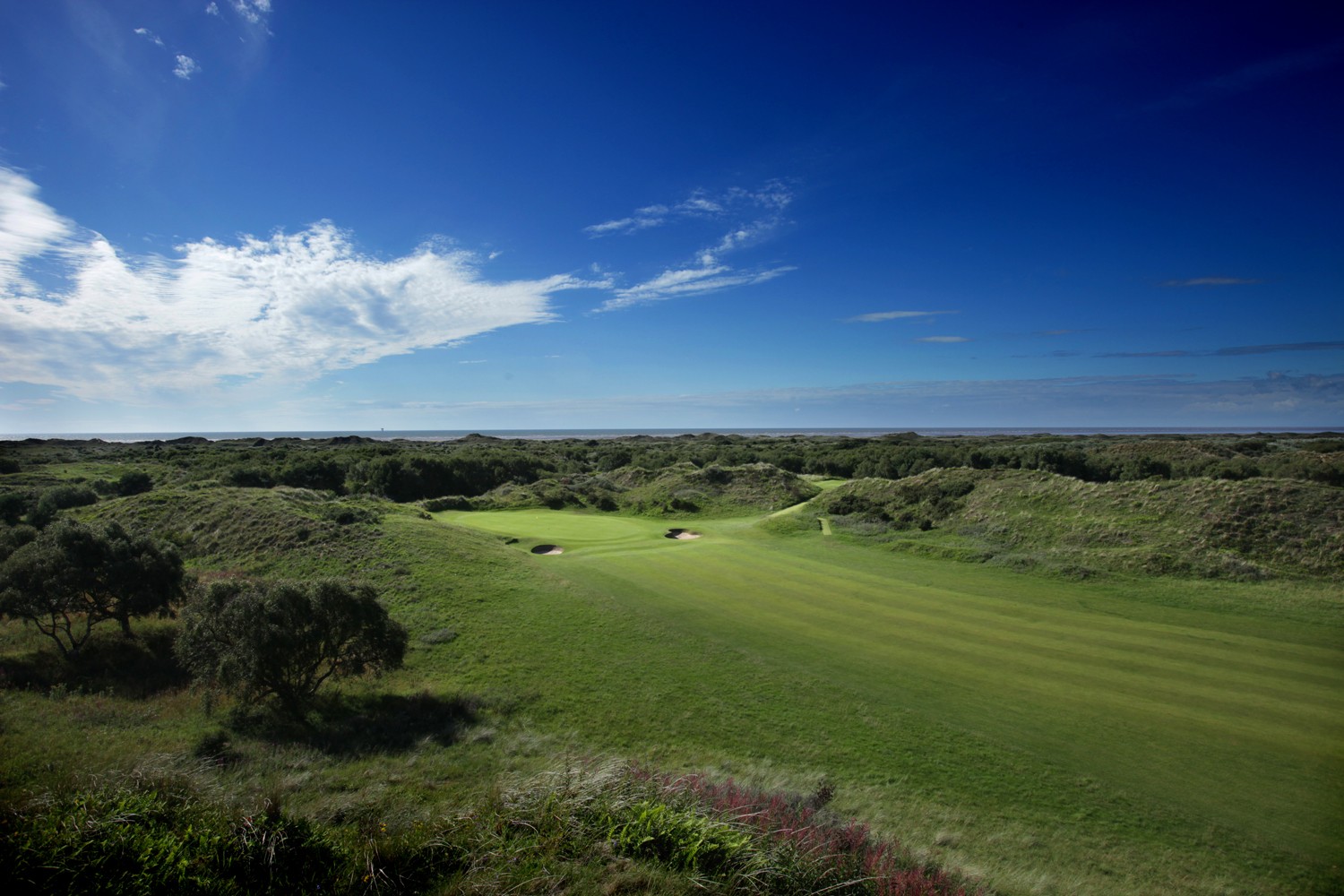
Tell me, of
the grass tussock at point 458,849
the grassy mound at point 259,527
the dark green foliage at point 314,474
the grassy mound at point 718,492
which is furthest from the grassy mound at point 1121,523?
the dark green foliage at point 314,474

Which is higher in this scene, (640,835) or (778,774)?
(640,835)

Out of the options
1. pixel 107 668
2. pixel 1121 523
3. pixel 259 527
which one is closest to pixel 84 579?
pixel 107 668

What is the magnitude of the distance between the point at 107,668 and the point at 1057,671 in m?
24.2

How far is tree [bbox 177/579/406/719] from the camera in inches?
483

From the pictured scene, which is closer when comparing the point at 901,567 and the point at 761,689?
the point at 761,689

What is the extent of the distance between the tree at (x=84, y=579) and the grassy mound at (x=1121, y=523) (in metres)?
27.4

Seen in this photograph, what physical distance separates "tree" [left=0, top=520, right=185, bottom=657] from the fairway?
12.9 metres

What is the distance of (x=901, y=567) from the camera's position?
910 inches

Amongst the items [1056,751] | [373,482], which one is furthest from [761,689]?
[373,482]

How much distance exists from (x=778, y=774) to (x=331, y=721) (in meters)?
9.65

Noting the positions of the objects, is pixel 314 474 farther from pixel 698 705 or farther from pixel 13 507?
pixel 698 705

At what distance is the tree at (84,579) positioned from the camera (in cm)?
1519

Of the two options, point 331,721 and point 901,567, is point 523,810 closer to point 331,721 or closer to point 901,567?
point 331,721

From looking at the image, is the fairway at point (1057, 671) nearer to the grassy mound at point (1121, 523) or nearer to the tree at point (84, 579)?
the grassy mound at point (1121, 523)
